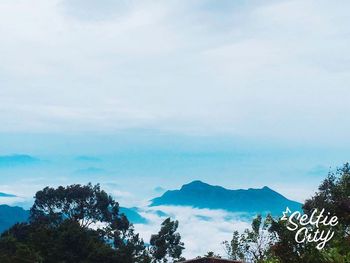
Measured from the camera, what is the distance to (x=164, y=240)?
55.2 metres

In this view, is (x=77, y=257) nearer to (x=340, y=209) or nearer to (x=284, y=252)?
(x=340, y=209)

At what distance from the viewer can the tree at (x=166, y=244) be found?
5469 cm

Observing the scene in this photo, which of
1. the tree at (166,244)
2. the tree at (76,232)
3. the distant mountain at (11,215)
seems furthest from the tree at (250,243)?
the distant mountain at (11,215)

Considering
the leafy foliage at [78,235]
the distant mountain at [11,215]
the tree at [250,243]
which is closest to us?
the tree at [250,243]

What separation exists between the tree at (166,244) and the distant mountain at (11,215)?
399 feet

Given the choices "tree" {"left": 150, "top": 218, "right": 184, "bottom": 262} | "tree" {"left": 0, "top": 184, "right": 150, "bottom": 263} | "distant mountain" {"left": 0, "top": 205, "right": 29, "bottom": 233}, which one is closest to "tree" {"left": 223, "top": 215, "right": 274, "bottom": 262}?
"tree" {"left": 0, "top": 184, "right": 150, "bottom": 263}

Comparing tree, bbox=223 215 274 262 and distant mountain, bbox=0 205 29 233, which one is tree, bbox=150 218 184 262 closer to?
tree, bbox=223 215 274 262

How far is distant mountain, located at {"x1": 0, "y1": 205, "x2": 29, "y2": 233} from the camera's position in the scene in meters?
171

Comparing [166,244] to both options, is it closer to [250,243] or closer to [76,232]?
[76,232]

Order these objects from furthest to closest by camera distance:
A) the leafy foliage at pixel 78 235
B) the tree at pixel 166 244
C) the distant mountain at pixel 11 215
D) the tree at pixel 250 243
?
the distant mountain at pixel 11 215
the tree at pixel 166 244
the leafy foliage at pixel 78 235
the tree at pixel 250 243

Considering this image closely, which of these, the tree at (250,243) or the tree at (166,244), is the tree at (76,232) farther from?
the tree at (250,243)

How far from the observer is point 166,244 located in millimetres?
55188

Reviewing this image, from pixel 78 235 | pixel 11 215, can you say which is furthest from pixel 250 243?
pixel 11 215

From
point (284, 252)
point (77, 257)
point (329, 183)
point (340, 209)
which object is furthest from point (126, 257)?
point (284, 252)
